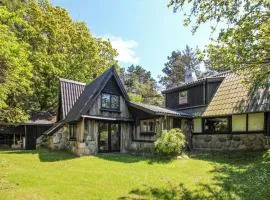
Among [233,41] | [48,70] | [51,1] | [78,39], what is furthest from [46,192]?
[51,1]

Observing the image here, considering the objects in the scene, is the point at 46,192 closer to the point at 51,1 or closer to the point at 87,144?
the point at 87,144

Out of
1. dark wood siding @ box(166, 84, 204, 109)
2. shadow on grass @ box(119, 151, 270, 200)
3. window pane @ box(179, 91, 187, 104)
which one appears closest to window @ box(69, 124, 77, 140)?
dark wood siding @ box(166, 84, 204, 109)

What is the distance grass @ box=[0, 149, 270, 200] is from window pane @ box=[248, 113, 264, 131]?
3.05 meters

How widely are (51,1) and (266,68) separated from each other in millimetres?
29391

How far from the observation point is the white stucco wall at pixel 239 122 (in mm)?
18594

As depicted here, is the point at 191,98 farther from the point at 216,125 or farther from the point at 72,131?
the point at 72,131

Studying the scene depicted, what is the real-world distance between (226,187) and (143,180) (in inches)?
125

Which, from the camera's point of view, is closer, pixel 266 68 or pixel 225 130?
pixel 266 68

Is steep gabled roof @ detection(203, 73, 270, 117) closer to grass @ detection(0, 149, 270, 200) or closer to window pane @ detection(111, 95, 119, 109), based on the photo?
grass @ detection(0, 149, 270, 200)

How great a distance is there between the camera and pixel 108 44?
3891 centimetres

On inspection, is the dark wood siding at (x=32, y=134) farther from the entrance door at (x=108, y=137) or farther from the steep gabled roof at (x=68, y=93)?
the entrance door at (x=108, y=137)

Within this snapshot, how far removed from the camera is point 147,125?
21.1 m

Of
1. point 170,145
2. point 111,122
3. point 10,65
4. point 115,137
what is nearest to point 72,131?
point 111,122

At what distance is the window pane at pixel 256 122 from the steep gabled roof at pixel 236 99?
0.65 m
